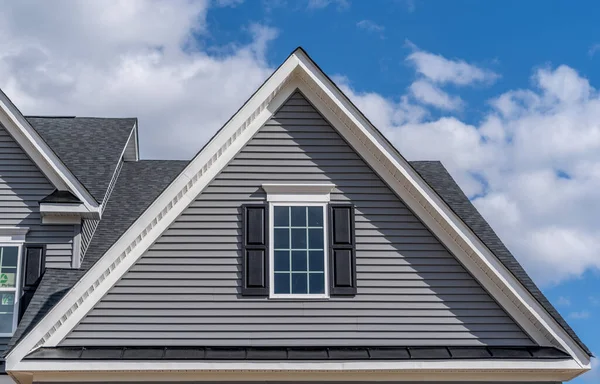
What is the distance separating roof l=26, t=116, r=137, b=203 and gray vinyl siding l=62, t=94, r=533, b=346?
263 cm

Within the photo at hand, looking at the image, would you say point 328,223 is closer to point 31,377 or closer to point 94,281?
point 94,281

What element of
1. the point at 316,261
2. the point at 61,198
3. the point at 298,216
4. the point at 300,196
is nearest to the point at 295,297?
the point at 316,261

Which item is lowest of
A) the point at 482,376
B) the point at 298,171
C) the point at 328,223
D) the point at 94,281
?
the point at 482,376

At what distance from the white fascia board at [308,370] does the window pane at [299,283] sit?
1.22 metres

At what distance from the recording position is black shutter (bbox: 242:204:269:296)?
12.2m

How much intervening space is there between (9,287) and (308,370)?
17.9ft

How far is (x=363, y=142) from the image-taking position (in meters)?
12.7

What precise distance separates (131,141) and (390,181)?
7618 millimetres

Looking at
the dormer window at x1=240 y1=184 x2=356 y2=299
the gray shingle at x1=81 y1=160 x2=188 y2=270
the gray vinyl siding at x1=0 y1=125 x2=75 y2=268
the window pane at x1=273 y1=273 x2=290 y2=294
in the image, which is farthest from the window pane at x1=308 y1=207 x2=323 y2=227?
the gray vinyl siding at x1=0 y1=125 x2=75 y2=268

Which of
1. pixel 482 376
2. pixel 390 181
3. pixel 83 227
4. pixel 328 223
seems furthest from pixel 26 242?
pixel 482 376

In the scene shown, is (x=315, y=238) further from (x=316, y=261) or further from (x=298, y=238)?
(x=316, y=261)

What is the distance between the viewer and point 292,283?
12.3 metres

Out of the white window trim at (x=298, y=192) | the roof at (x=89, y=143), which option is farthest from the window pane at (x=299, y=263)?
the roof at (x=89, y=143)

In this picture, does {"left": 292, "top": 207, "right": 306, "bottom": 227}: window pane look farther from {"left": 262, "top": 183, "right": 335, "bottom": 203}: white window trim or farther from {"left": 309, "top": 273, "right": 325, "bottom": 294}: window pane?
{"left": 309, "top": 273, "right": 325, "bottom": 294}: window pane
